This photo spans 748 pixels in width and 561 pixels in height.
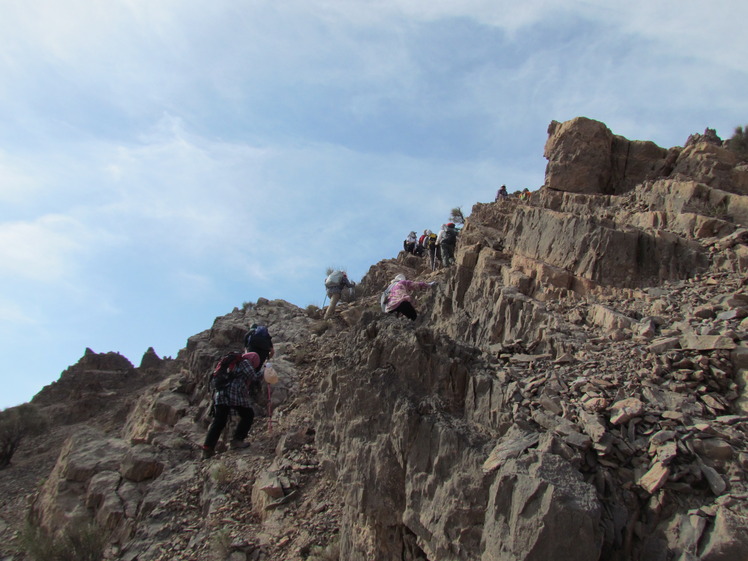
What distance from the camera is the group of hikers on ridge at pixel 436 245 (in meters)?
18.7

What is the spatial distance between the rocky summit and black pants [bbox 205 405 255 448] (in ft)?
1.07

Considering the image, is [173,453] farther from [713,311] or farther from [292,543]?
[713,311]

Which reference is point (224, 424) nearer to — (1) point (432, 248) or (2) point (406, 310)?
(2) point (406, 310)

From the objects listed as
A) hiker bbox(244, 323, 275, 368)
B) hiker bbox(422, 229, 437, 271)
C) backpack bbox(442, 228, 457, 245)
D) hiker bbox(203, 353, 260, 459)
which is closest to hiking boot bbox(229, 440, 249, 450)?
hiker bbox(203, 353, 260, 459)

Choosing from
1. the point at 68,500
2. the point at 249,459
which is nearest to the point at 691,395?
the point at 249,459

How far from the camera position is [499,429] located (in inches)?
298

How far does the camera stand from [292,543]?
330 inches

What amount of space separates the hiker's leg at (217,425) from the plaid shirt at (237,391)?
0.62ft

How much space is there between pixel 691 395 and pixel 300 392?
836 centimetres

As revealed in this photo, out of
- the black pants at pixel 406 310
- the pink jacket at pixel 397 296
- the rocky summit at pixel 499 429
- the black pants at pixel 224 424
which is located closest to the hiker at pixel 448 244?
the rocky summit at pixel 499 429

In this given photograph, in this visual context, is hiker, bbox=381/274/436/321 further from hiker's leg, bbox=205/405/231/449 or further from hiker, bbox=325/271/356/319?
hiker, bbox=325/271/356/319

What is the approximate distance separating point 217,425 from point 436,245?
1116 centimetres

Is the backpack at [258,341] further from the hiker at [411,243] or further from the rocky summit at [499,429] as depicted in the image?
the hiker at [411,243]

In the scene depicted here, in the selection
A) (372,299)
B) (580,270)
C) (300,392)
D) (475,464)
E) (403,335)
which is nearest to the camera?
(475,464)
